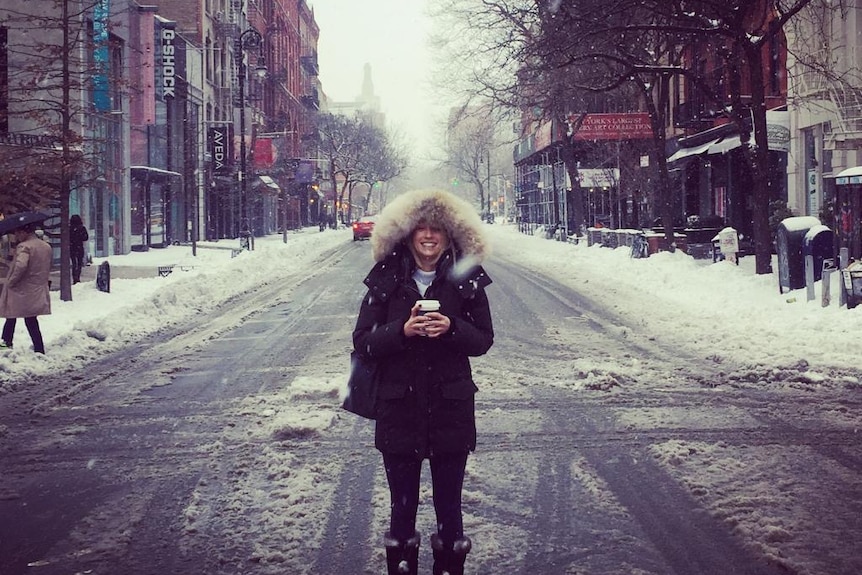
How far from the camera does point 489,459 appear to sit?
630 cm

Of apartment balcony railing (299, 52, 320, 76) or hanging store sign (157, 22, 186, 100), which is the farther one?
apartment balcony railing (299, 52, 320, 76)

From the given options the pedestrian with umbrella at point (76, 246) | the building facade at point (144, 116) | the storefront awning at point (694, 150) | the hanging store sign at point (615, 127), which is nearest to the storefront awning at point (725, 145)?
the storefront awning at point (694, 150)

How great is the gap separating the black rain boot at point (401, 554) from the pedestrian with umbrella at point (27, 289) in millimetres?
8292

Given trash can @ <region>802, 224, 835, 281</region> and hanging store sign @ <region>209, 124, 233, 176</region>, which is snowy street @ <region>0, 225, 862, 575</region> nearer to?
trash can @ <region>802, 224, 835, 281</region>

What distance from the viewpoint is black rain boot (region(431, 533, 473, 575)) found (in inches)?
150

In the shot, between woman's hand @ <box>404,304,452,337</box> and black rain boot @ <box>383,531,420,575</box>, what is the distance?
2.96ft

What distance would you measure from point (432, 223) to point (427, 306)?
449 mm

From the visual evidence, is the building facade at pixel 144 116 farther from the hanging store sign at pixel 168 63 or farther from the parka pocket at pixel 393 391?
the parka pocket at pixel 393 391

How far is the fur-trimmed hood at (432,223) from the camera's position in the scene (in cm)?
383

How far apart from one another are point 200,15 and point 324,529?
46.9 m

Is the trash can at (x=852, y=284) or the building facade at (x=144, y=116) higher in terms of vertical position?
the building facade at (x=144, y=116)

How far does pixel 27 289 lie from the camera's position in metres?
11.1

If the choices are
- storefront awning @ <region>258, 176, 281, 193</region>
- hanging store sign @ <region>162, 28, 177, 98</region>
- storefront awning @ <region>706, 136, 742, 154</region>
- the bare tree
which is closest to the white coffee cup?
storefront awning @ <region>706, 136, 742, 154</region>

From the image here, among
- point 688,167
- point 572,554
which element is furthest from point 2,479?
point 688,167
